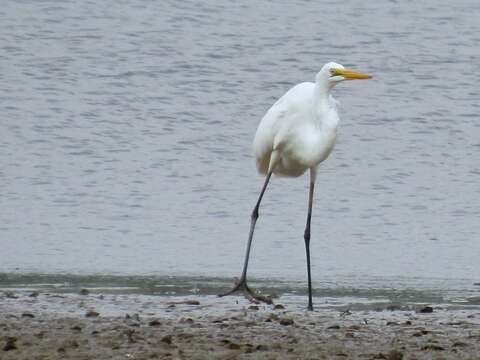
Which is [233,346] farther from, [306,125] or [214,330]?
[306,125]

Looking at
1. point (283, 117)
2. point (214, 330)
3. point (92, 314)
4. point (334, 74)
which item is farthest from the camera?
point (283, 117)

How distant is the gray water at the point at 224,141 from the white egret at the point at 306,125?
90cm

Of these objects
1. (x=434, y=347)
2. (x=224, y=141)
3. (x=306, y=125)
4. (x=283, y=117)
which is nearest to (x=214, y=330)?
(x=434, y=347)

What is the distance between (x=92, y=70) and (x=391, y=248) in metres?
7.78

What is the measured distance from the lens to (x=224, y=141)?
1430 cm

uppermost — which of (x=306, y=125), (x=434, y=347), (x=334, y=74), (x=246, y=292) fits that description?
(x=334, y=74)

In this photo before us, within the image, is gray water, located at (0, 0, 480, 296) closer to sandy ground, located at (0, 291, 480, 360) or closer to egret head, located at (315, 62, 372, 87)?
sandy ground, located at (0, 291, 480, 360)

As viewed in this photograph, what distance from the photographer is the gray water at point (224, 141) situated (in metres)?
10.5

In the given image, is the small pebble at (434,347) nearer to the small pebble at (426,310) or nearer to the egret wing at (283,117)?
the small pebble at (426,310)

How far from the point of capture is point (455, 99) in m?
16.0

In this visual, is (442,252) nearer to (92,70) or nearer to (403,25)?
(92,70)

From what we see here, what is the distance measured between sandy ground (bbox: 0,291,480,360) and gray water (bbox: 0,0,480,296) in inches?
50.7

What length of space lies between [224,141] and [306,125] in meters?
5.02

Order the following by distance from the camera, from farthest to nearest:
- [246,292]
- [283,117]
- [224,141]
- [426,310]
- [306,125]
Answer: [224,141]
[283,117]
[306,125]
[246,292]
[426,310]
